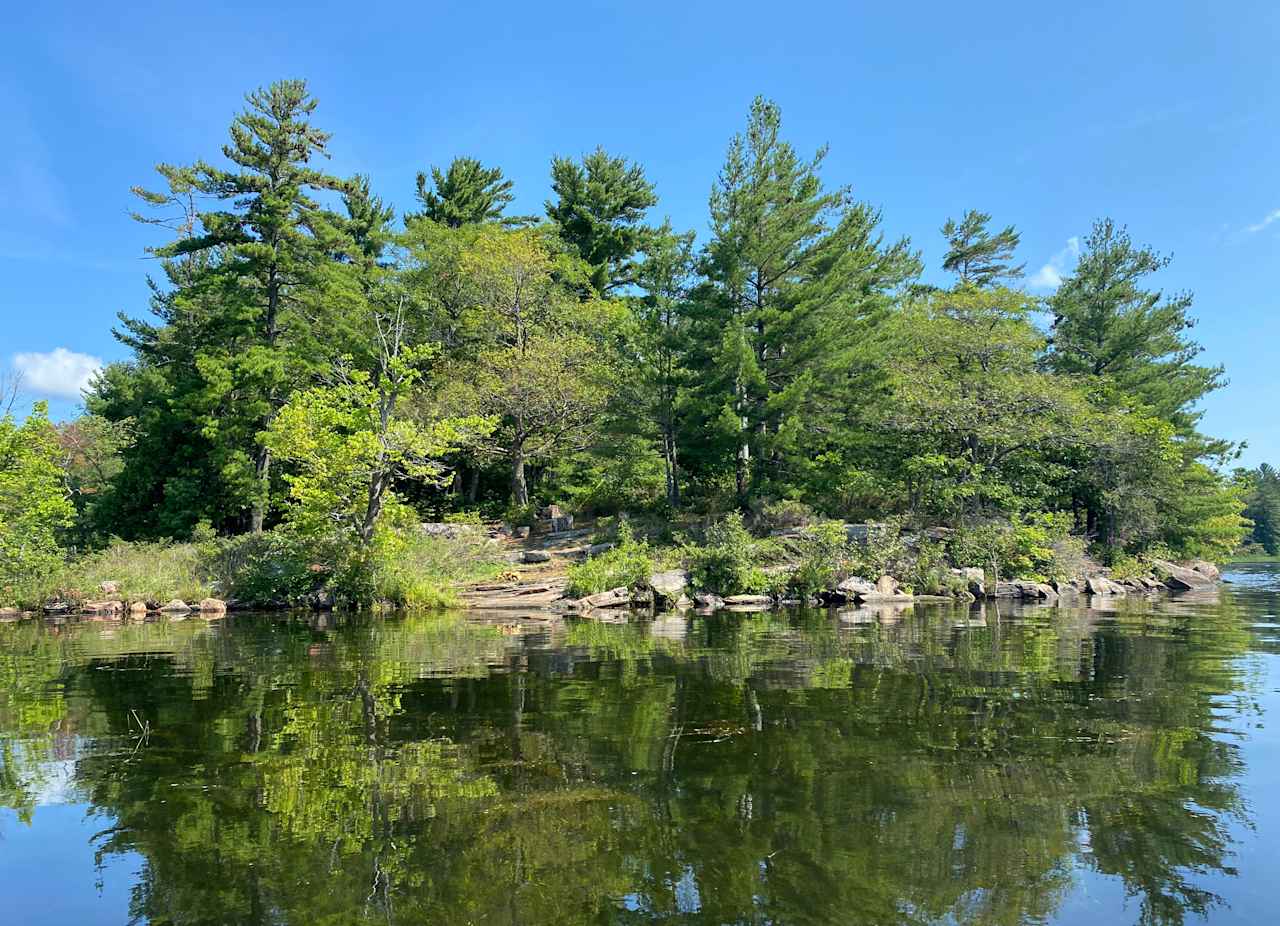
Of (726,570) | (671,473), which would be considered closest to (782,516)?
(671,473)

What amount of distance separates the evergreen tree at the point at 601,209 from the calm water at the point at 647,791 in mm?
39062

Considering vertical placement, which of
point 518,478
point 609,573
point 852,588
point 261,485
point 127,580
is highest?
point 518,478

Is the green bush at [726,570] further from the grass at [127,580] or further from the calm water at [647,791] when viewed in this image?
the grass at [127,580]

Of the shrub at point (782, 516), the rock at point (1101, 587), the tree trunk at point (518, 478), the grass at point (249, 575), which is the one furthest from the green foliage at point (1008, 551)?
the tree trunk at point (518, 478)

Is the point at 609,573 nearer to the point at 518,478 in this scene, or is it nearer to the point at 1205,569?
the point at 518,478

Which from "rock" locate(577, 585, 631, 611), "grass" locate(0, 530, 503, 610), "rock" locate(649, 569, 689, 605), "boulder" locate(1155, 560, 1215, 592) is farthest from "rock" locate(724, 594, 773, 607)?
"boulder" locate(1155, 560, 1215, 592)

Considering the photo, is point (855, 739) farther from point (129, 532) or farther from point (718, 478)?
point (129, 532)

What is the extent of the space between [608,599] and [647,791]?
51.7ft

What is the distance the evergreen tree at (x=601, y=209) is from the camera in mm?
47219

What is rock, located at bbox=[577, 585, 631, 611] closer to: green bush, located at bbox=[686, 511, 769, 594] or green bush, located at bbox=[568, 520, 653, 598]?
green bush, located at bbox=[568, 520, 653, 598]

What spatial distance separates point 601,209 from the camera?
4778 cm

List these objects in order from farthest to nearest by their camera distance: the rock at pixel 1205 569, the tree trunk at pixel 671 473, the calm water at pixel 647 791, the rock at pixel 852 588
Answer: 1. the rock at pixel 1205 569
2. the tree trunk at pixel 671 473
3. the rock at pixel 852 588
4. the calm water at pixel 647 791

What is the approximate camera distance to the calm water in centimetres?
433

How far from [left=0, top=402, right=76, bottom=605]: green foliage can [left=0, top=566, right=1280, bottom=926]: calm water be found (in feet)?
40.7
